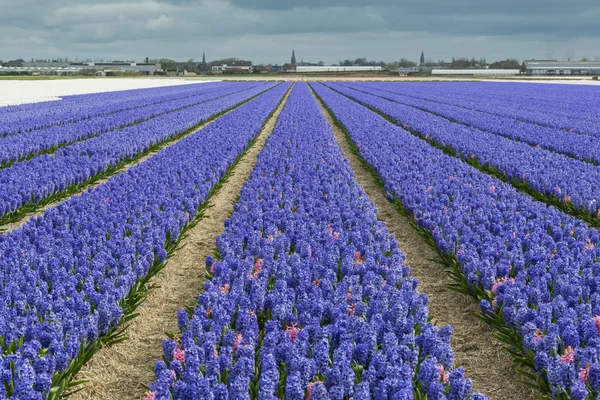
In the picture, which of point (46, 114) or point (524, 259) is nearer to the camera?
point (524, 259)

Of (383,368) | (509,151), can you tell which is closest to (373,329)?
(383,368)

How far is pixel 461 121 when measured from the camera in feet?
86.6

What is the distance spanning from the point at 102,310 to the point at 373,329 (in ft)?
9.07

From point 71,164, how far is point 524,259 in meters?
11.2

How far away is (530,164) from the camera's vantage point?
47.1ft

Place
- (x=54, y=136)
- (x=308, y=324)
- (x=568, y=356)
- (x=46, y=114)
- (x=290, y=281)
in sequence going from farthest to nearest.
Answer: (x=46, y=114), (x=54, y=136), (x=290, y=281), (x=308, y=324), (x=568, y=356)

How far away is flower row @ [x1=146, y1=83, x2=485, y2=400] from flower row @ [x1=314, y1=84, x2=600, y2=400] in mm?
854

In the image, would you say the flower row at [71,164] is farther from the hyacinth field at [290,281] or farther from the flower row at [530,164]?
the flower row at [530,164]

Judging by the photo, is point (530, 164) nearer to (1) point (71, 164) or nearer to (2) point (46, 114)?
(1) point (71, 164)

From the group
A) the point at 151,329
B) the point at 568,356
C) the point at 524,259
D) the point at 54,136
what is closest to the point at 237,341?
the point at 151,329

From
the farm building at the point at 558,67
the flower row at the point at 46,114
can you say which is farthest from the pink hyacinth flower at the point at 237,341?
the farm building at the point at 558,67

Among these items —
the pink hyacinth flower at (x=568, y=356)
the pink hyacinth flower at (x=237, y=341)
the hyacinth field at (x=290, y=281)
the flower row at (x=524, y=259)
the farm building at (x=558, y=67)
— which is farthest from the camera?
the farm building at (x=558, y=67)

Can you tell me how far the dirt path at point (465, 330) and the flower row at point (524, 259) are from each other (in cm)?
24

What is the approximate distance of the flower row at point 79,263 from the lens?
15.7ft
